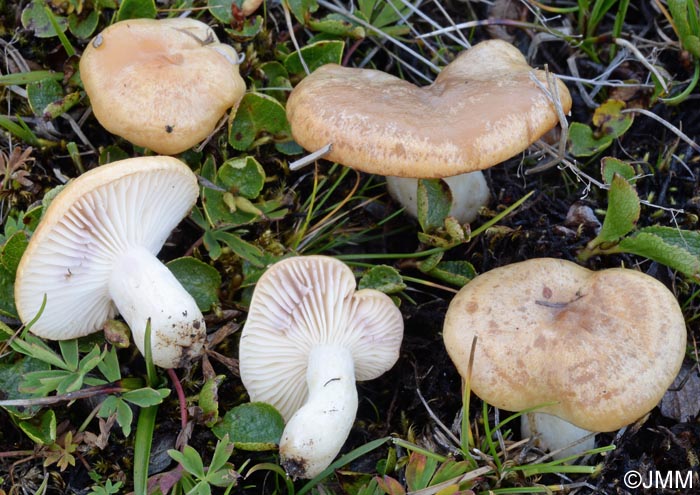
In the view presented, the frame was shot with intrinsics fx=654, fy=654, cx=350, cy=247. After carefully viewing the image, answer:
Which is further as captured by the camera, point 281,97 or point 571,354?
point 281,97

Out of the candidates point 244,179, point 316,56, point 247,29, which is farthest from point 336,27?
point 244,179

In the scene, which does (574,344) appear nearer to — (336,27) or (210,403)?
(210,403)

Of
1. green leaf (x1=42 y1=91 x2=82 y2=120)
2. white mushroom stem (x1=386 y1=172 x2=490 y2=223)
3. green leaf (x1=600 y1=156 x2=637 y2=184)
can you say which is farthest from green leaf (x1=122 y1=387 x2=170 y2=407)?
green leaf (x1=600 y1=156 x2=637 y2=184)

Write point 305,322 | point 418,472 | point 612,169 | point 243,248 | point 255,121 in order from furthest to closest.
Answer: point 255,121, point 243,248, point 612,169, point 305,322, point 418,472

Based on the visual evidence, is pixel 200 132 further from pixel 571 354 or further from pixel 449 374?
pixel 571 354

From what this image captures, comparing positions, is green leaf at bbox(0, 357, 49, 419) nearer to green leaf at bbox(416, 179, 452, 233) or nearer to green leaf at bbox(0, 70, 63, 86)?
green leaf at bbox(0, 70, 63, 86)

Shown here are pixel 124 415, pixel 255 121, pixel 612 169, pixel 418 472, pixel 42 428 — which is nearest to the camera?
pixel 418 472

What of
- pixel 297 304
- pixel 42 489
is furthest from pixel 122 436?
pixel 297 304
